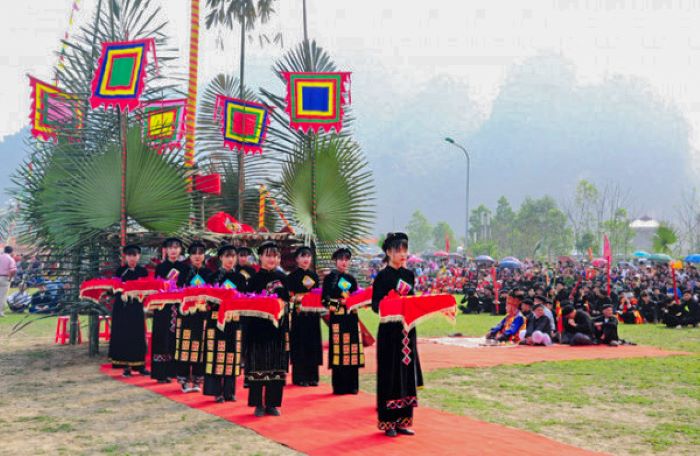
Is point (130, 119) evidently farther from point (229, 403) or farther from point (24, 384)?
point (229, 403)

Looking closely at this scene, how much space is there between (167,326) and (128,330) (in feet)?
3.23

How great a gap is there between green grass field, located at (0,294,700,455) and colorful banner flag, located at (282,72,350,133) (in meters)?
4.14

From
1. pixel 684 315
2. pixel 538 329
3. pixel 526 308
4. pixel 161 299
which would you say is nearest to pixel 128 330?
pixel 161 299

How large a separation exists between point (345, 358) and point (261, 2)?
403 inches

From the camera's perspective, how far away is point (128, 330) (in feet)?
32.5

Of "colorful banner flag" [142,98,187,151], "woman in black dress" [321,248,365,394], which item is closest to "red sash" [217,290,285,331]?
"woman in black dress" [321,248,365,394]

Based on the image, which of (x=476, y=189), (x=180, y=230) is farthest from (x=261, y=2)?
(x=476, y=189)

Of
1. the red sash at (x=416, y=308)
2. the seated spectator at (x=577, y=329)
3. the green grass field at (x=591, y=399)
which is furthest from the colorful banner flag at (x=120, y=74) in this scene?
the seated spectator at (x=577, y=329)

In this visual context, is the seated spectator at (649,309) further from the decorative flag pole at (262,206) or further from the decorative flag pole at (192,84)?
the decorative flag pole at (192,84)

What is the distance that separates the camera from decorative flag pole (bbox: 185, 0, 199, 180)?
12.7 meters

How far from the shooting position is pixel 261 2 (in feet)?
52.5

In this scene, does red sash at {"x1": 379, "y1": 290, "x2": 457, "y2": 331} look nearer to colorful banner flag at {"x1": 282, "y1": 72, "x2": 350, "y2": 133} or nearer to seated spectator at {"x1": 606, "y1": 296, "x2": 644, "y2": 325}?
colorful banner flag at {"x1": 282, "y1": 72, "x2": 350, "y2": 133}

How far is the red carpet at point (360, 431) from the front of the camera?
18.7 feet

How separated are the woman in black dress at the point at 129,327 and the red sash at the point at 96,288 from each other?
17 centimetres
